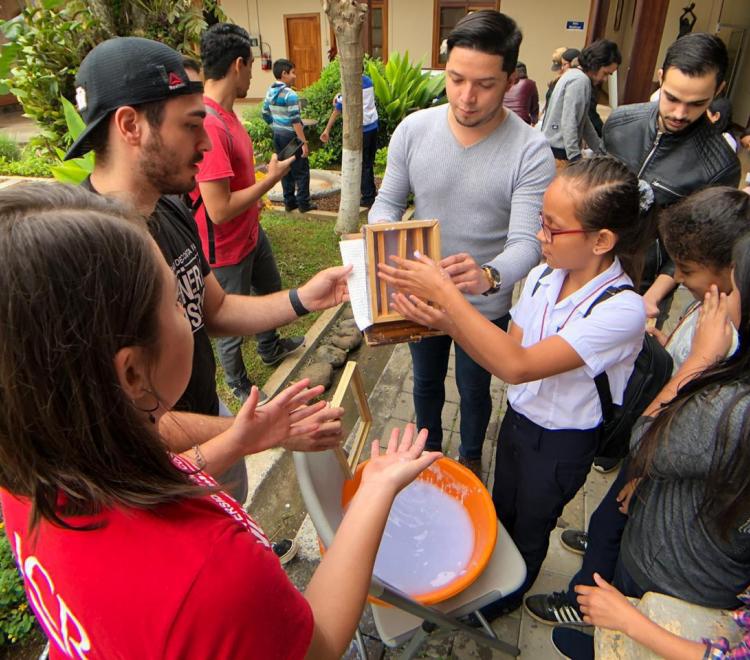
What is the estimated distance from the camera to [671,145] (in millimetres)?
2848

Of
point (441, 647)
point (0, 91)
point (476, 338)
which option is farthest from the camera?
point (0, 91)

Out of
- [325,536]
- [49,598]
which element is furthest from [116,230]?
[325,536]

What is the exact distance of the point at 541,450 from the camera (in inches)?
73.7

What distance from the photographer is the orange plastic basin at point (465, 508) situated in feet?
5.13

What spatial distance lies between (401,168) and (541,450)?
1.49 meters

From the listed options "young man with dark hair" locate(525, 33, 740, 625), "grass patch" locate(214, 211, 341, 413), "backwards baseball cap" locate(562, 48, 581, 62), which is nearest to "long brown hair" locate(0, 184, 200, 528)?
"young man with dark hair" locate(525, 33, 740, 625)

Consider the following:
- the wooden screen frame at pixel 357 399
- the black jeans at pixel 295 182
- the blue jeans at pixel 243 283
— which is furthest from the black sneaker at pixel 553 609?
the black jeans at pixel 295 182

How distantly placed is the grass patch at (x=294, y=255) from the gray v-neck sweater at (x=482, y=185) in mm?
2021

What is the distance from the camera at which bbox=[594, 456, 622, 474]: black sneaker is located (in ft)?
9.63

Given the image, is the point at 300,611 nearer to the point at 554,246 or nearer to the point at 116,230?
the point at 116,230

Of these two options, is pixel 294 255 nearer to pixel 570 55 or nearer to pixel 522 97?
pixel 570 55

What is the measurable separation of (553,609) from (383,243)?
1760 millimetres

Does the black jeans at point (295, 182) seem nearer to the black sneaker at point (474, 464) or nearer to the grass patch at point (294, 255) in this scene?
the grass patch at point (294, 255)

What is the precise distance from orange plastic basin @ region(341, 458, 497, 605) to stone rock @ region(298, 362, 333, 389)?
1963 millimetres
